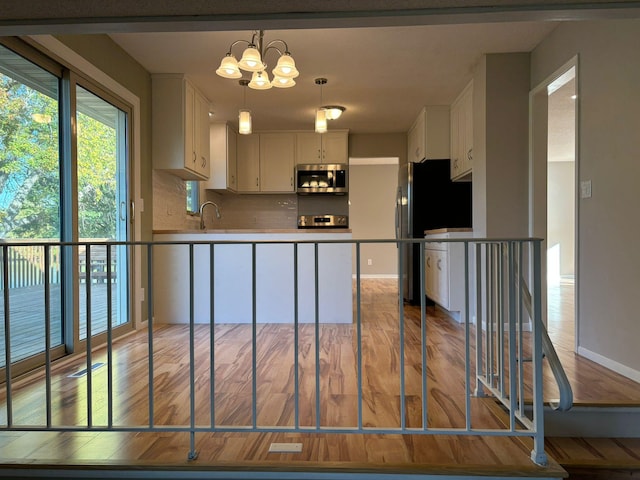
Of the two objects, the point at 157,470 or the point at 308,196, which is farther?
the point at 308,196

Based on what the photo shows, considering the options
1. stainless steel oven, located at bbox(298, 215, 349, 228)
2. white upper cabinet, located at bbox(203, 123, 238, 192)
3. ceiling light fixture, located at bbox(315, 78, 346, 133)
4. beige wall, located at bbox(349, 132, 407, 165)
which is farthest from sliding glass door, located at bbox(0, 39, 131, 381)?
beige wall, located at bbox(349, 132, 407, 165)

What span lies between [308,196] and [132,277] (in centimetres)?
314

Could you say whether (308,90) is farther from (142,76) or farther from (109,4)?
(109,4)

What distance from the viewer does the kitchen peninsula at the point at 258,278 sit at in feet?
12.8

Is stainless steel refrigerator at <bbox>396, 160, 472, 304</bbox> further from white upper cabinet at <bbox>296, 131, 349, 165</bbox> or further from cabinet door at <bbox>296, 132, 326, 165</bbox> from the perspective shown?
cabinet door at <bbox>296, 132, 326, 165</bbox>

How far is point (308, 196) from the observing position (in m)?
6.27

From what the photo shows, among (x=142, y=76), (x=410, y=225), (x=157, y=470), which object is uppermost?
(x=142, y=76)

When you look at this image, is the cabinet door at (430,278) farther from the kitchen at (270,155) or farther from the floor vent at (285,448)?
the floor vent at (285,448)

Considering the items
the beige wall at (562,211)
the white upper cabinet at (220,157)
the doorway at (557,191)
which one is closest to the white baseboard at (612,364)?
the doorway at (557,191)

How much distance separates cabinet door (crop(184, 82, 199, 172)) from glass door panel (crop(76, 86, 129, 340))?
0.59 meters

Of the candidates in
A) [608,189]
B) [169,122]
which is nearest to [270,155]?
[169,122]

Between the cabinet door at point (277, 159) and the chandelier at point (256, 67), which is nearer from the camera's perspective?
the chandelier at point (256, 67)

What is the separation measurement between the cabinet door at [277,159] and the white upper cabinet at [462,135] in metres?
2.22

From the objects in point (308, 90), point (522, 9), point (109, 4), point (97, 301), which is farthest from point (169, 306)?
point (522, 9)
